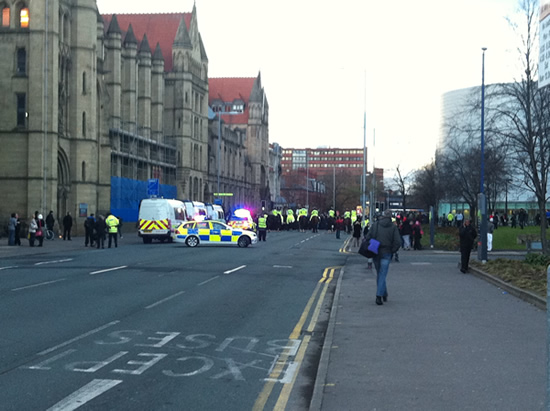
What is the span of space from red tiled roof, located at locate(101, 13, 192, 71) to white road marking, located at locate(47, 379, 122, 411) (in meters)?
86.6

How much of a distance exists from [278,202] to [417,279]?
443 ft

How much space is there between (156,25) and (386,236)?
276ft

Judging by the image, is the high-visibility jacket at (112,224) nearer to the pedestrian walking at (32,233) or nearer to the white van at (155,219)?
the pedestrian walking at (32,233)

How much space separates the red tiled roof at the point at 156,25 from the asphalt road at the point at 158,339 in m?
74.8

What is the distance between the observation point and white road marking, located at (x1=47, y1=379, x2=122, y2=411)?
702 centimetres

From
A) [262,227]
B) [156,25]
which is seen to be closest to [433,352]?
A: [262,227]

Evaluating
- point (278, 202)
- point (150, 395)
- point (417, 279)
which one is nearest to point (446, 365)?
point (150, 395)

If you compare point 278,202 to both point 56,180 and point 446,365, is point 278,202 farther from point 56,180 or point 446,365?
point 446,365

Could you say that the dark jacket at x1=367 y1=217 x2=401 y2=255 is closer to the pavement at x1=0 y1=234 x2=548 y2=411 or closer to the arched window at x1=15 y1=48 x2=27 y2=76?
the pavement at x1=0 y1=234 x2=548 y2=411

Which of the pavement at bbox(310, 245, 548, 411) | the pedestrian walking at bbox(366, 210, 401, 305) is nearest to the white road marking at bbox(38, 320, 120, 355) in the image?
the pavement at bbox(310, 245, 548, 411)

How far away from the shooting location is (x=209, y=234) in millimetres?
39438

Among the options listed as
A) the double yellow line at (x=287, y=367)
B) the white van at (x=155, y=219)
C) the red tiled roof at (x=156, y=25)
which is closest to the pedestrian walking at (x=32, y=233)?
the white van at (x=155, y=219)

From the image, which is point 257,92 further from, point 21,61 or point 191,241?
point 191,241

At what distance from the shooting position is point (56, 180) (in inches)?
1928
